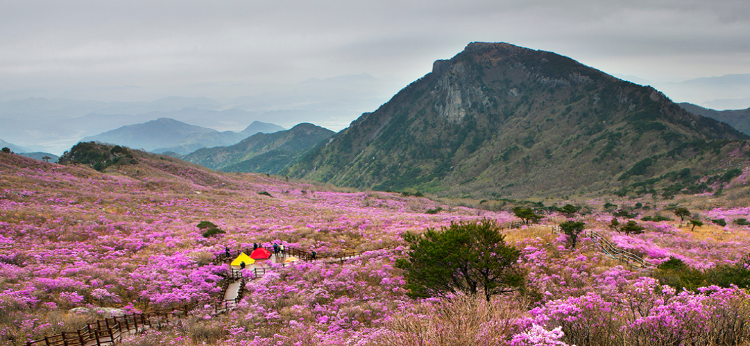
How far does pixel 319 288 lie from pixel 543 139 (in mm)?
146867

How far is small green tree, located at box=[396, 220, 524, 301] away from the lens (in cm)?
1177

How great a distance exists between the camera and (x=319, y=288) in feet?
52.9

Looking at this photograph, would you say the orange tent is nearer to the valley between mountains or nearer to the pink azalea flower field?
the valley between mountains

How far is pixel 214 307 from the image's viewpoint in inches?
586

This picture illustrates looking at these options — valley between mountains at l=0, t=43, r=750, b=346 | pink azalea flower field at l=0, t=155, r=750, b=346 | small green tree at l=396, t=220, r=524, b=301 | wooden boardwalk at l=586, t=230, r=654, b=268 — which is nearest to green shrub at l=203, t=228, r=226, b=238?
valley between mountains at l=0, t=43, r=750, b=346

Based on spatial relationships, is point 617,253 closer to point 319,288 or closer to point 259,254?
point 319,288

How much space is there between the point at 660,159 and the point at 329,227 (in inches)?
4461

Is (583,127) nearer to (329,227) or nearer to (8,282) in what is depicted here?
(329,227)

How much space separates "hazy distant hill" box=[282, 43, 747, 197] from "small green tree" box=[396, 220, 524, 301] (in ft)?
322

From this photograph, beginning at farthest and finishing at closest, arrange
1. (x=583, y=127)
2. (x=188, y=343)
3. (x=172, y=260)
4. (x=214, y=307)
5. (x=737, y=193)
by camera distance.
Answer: (x=583, y=127) → (x=737, y=193) → (x=172, y=260) → (x=214, y=307) → (x=188, y=343)

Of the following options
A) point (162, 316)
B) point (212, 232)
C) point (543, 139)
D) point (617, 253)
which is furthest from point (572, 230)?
point (543, 139)

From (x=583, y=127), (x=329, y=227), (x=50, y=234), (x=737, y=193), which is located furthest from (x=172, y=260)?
(x=583, y=127)

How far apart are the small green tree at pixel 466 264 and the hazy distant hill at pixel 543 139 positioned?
98013mm

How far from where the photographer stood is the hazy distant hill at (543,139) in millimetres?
104250
